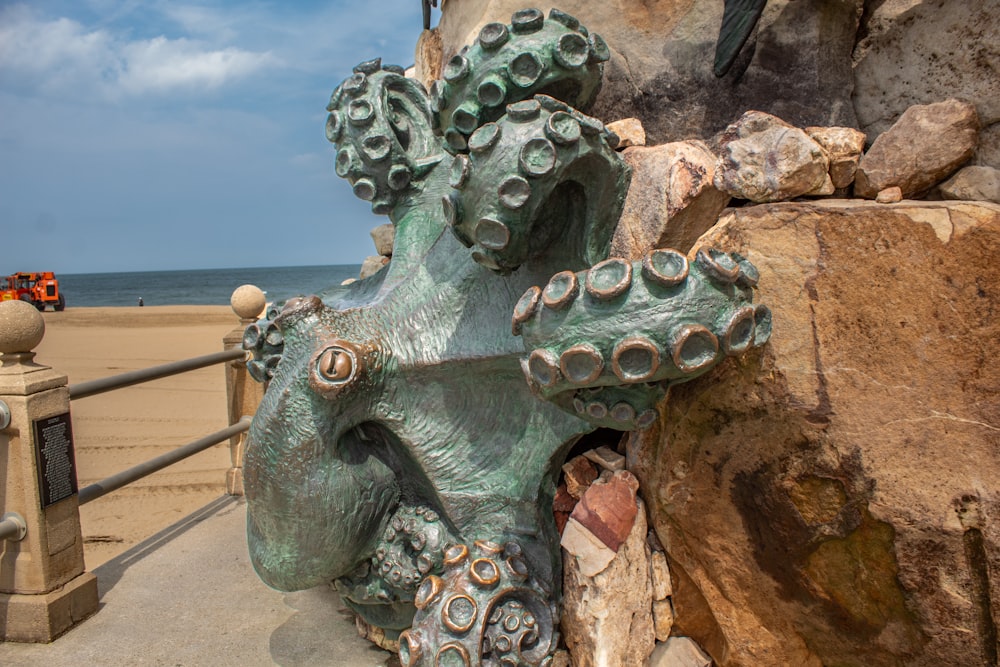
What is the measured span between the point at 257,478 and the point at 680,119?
1.21 metres

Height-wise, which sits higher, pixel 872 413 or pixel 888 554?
pixel 872 413

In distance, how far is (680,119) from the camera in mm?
1611

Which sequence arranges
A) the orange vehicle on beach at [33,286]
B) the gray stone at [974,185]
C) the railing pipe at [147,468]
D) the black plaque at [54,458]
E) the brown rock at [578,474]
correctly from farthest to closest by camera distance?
1. the orange vehicle on beach at [33,286]
2. the railing pipe at [147,468]
3. the black plaque at [54,458]
4. the brown rock at [578,474]
5. the gray stone at [974,185]

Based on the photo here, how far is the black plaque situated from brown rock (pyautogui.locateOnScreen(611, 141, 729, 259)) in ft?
6.95

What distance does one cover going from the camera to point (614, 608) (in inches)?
54.1

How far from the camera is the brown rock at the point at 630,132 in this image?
1.58 metres

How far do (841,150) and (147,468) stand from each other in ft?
9.58

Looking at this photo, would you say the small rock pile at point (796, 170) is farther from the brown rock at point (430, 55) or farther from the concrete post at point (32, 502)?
the concrete post at point (32, 502)

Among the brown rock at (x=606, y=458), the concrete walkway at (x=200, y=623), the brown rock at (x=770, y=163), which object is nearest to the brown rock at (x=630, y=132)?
the brown rock at (x=770, y=163)

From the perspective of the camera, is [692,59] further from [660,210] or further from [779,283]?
[779,283]

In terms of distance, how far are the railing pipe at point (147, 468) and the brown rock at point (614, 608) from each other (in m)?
2.09

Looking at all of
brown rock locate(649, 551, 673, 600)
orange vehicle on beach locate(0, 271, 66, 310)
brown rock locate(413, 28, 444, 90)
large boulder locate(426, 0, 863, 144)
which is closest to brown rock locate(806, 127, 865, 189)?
large boulder locate(426, 0, 863, 144)

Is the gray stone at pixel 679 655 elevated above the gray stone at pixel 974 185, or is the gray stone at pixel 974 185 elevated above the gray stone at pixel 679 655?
the gray stone at pixel 974 185

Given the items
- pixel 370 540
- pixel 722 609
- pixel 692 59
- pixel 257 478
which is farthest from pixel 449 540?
pixel 692 59
